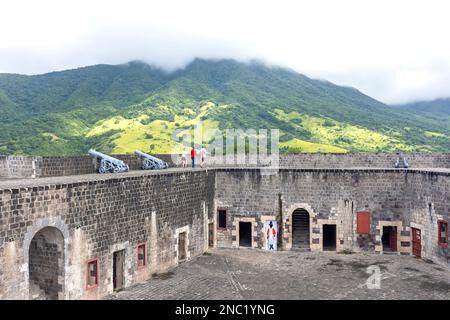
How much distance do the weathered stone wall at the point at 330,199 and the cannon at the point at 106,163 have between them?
17.2 feet

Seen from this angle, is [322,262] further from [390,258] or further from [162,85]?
[162,85]

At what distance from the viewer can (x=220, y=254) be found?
20859 mm

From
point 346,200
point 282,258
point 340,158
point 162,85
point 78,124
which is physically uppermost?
point 162,85

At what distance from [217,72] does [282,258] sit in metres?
72.6

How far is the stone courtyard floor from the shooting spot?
14.9 m

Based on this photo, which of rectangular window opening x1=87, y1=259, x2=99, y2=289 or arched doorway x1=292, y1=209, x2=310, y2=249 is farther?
arched doorway x1=292, y1=209, x2=310, y2=249

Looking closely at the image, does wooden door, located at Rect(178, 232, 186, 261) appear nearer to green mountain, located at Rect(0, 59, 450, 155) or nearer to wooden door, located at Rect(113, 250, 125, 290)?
wooden door, located at Rect(113, 250, 125, 290)

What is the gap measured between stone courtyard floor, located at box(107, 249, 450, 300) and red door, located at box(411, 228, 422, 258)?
0.43m

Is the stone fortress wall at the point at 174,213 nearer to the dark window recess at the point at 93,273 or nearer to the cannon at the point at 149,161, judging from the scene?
the dark window recess at the point at 93,273

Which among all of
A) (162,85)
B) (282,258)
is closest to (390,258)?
(282,258)

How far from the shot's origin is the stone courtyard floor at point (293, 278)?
1493 centimetres

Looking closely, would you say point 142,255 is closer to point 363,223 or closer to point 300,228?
point 300,228

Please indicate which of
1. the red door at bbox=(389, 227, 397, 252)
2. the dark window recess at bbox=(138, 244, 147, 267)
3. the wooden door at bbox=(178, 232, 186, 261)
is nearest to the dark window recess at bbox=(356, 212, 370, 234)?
the red door at bbox=(389, 227, 397, 252)

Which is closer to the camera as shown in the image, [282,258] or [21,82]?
[282,258]
